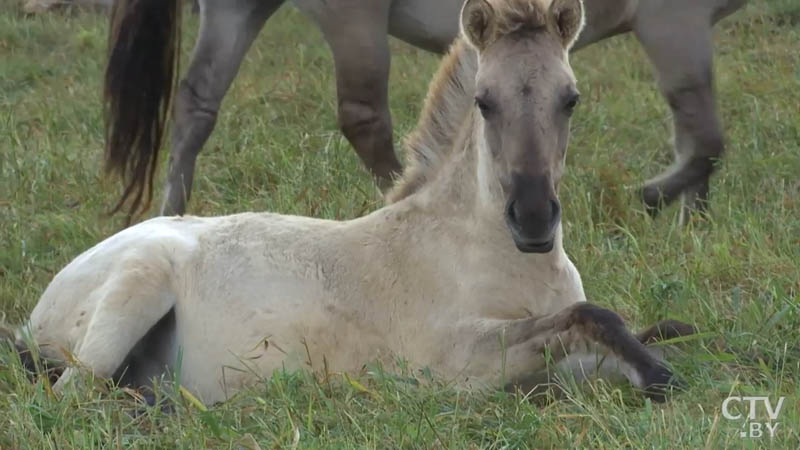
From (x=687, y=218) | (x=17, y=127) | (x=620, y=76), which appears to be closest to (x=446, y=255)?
(x=687, y=218)

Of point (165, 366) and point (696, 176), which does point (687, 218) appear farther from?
point (165, 366)

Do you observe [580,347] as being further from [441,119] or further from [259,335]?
[441,119]

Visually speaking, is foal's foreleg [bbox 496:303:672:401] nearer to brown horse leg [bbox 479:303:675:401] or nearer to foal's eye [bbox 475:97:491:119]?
brown horse leg [bbox 479:303:675:401]

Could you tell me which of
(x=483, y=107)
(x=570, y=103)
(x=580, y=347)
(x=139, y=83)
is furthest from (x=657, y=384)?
(x=139, y=83)

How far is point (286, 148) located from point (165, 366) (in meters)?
2.96

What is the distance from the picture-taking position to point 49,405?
3512 mm

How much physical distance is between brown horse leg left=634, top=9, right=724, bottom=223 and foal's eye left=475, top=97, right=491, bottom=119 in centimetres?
239

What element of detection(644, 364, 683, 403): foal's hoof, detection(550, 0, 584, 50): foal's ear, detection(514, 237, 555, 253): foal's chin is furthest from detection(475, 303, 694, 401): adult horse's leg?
detection(550, 0, 584, 50): foal's ear

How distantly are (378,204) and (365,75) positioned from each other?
2.09 feet

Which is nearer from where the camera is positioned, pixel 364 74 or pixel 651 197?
pixel 364 74

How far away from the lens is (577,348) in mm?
3553

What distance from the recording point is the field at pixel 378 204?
3332 millimetres

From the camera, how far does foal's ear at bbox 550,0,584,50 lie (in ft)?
13.2

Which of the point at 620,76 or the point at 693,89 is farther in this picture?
the point at 620,76
